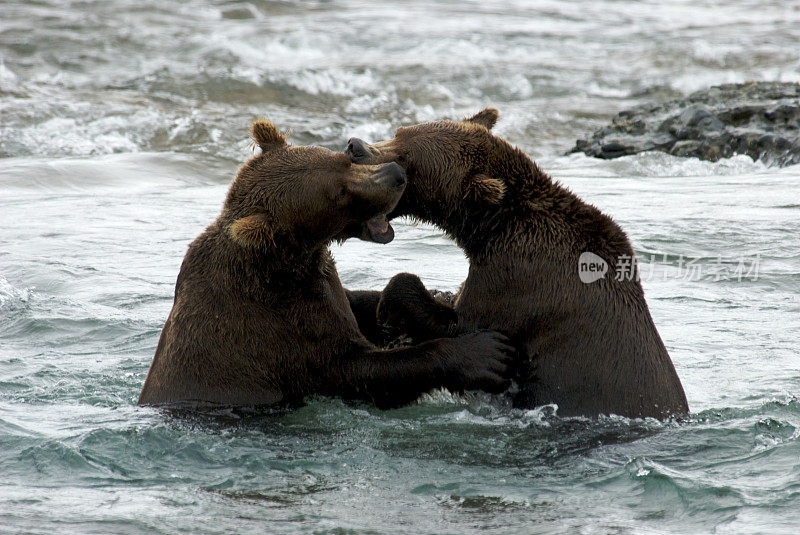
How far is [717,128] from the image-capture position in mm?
14688

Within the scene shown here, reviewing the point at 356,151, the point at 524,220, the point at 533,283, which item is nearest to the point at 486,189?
the point at 524,220

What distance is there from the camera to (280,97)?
20234mm

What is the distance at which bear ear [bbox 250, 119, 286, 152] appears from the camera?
20.6 feet

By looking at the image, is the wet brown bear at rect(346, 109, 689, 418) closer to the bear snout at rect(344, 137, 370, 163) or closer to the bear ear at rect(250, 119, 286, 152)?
the bear snout at rect(344, 137, 370, 163)

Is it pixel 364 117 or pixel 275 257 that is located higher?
pixel 364 117

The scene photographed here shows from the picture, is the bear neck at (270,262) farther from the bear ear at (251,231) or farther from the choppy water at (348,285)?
the choppy water at (348,285)

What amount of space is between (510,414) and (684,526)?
1.65 meters

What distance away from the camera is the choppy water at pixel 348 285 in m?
4.97

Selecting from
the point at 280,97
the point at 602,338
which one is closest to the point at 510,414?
the point at 602,338

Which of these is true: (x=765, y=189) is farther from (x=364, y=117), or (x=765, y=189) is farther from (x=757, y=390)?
→ (x=364, y=117)

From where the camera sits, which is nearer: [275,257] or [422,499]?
[422,499]

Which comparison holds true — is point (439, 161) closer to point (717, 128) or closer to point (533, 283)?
point (533, 283)

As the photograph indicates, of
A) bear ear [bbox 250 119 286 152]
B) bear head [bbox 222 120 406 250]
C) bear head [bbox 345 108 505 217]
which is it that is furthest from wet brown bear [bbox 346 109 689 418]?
bear ear [bbox 250 119 286 152]

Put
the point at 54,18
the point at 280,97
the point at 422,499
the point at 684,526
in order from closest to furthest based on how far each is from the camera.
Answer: the point at 684,526 < the point at 422,499 < the point at 280,97 < the point at 54,18
